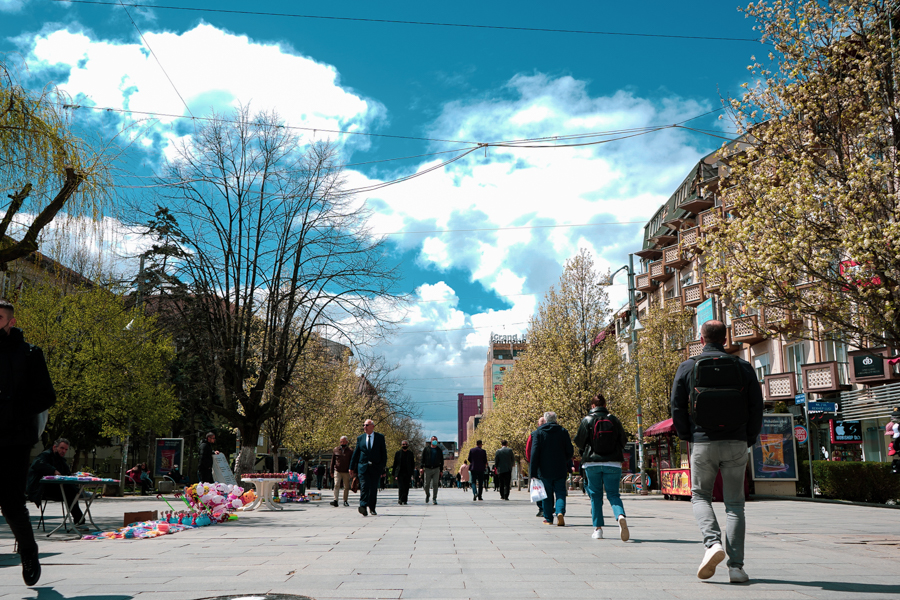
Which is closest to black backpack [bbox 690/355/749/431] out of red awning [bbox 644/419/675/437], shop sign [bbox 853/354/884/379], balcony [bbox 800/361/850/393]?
red awning [bbox 644/419/675/437]

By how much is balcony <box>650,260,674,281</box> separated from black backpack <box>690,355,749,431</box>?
5093cm

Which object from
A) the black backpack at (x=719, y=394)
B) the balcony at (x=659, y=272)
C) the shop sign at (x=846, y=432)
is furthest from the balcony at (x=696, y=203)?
the black backpack at (x=719, y=394)

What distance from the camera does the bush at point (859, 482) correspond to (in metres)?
20.9

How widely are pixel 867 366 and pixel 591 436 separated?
2426cm

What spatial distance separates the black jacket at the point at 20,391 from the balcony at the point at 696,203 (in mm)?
47088

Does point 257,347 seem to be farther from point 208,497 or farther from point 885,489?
point 885,489

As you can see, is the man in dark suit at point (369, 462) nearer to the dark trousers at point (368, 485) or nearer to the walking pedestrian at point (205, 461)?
the dark trousers at point (368, 485)

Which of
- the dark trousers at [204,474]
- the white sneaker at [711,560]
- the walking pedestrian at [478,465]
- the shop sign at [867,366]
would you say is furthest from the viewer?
the shop sign at [867,366]

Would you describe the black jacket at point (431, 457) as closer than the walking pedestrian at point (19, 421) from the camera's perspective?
No

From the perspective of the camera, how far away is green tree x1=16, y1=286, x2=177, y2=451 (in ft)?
105

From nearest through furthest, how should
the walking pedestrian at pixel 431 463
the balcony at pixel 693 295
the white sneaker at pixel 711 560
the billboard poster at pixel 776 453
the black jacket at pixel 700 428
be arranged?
1. the white sneaker at pixel 711 560
2. the black jacket at pixel 700 428
3. the billboard poster at pixel 776 453
4. the walking pedestrian at pixel 431 463
5. the balcony at pixel 693 295

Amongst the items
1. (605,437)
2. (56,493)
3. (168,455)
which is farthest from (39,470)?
(168,455)

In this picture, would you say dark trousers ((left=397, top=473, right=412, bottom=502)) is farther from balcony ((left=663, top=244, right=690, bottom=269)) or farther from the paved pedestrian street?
balcony ((left=663, top=244, right=690, bottom=269))

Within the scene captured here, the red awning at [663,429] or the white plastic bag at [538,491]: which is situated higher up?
the red awning at [663,429]
